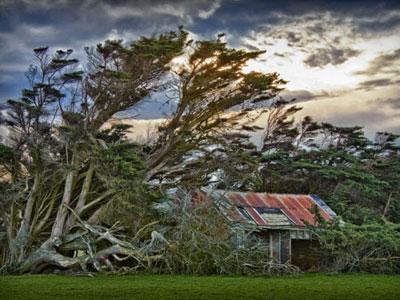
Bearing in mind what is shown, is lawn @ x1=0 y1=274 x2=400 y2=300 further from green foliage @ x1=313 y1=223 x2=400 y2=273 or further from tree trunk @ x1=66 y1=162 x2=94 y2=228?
tree trunk @ x1=66 y1=162 x2=94 y2=228

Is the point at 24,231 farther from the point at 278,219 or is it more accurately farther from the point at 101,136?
the point at 278,219

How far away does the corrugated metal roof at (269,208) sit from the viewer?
24.5 metres

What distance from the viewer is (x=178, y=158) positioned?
2623 cm

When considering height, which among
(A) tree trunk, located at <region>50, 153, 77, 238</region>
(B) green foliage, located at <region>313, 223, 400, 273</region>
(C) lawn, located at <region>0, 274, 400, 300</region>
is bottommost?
(C) lawn, located at <region>0, 274, 400, 300</region>

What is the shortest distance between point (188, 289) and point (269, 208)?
12927 millimetres

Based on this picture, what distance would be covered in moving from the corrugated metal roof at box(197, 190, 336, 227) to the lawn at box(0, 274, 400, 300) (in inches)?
271

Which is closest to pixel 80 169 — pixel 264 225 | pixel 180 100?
pixel 180 100

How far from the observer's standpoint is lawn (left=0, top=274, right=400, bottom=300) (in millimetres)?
12930

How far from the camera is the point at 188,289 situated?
46.8 feet

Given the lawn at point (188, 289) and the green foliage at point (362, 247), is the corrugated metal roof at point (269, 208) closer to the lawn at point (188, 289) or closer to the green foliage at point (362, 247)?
the green foliage at point (362, 247)

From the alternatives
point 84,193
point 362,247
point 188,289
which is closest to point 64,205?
point 84,193

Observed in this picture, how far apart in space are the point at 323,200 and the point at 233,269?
12774 millimetres

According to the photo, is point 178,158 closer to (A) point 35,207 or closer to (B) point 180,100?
(B) point 180,100

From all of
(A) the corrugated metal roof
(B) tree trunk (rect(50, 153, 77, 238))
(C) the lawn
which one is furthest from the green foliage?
(B) tree trunk (rect(50, 153, 77, 238))
